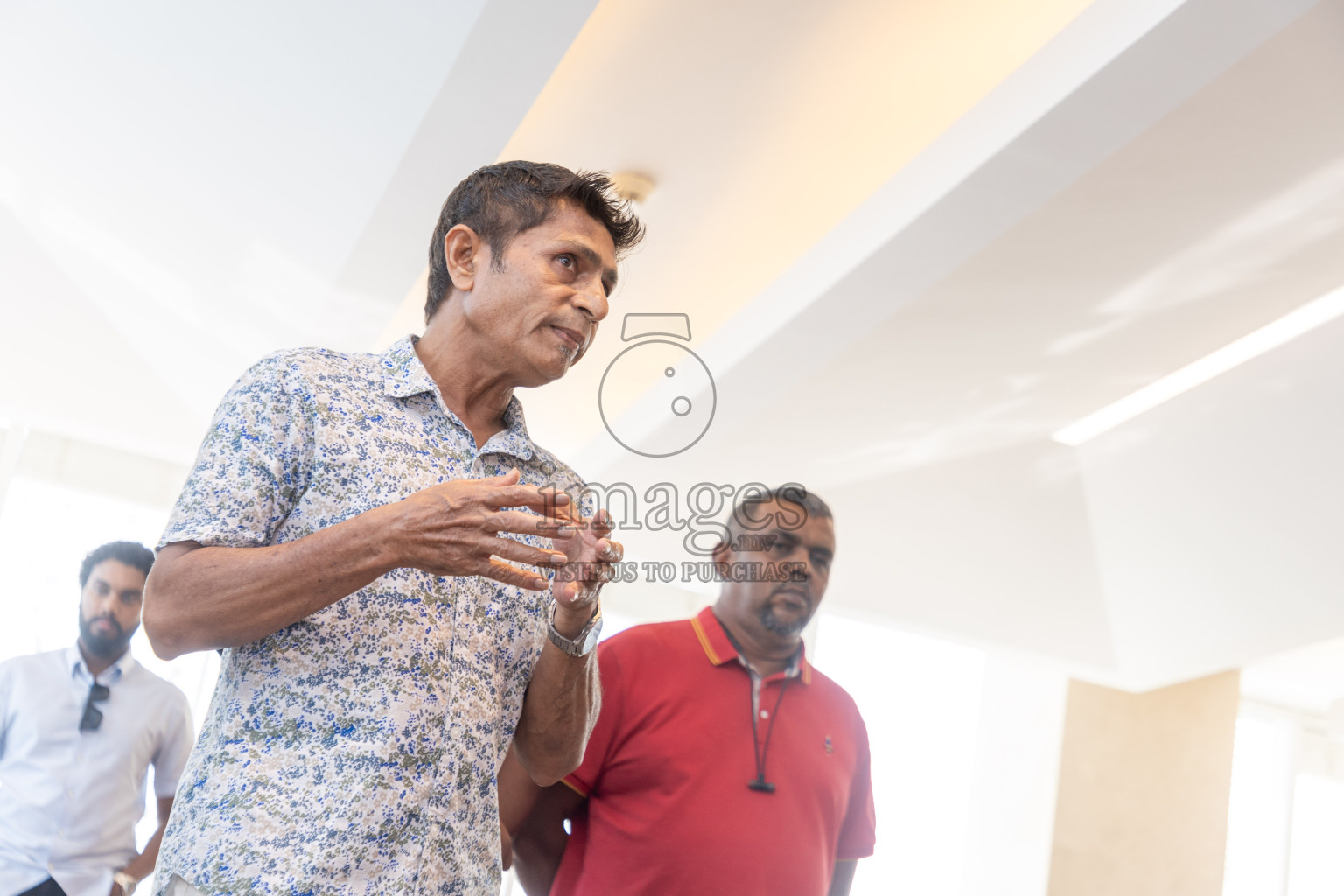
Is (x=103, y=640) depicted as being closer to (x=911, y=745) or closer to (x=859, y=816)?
(x=859, y=816)

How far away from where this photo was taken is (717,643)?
6.78 feet

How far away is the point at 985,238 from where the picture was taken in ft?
10.1

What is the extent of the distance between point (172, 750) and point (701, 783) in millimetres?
1930

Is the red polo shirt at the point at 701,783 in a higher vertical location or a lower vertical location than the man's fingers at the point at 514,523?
lower

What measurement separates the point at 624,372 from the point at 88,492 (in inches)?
118

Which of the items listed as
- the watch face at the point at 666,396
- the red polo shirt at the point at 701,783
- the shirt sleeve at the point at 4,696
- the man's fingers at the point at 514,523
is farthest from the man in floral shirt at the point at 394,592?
the watch face at the point at 666,396

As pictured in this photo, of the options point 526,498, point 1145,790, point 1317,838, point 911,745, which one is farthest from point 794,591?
point 1317,838

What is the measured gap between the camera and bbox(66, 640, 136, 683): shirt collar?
2.96 meters

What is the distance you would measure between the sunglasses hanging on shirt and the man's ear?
2.30 m

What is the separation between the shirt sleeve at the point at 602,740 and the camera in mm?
1843

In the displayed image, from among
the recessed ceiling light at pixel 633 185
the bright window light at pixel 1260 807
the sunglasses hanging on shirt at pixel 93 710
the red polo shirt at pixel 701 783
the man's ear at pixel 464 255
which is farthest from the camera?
the bright window light at pixel 1260 807

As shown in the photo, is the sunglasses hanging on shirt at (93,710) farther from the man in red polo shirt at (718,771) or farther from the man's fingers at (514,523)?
the man's fingers at (514,523)

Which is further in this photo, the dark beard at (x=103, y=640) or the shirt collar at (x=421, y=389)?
the dark beard at (x=103, y=640)

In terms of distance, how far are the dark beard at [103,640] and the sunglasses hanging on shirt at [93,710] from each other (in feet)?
0.28
